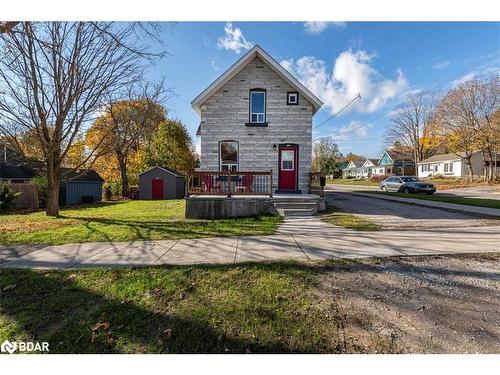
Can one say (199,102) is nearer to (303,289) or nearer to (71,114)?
(71,114)

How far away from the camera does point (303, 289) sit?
3.46 metres

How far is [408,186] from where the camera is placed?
22.1 meters

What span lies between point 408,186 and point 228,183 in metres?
19.3

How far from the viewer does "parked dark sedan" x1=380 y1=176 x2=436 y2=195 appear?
21.4 m

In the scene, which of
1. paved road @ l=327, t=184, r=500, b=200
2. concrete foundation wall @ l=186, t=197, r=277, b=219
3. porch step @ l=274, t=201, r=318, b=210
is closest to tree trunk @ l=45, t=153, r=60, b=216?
concrete foundation wall @ l=186, t=197, r=277, b=219

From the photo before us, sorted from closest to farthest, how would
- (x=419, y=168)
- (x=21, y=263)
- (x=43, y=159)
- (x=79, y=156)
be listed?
(x=21, y=263), (x=43, y=159), (x=79, y=156), (x=419, y=168)

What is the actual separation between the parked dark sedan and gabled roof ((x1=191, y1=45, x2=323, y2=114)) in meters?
14.9

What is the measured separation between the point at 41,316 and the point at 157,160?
29.3 metres

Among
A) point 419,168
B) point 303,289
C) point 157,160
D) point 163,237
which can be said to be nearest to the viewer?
point 303,289

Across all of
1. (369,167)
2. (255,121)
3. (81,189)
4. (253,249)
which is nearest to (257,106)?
(255,121)

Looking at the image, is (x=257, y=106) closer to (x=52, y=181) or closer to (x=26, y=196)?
(x=52, y=181)

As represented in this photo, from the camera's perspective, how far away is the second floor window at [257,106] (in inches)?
492

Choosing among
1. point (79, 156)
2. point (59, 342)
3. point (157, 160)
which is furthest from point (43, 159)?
point (157, 160)

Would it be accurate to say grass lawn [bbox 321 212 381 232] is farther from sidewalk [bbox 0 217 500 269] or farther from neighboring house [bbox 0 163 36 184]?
neighboring house [bbox 0 163 36 184]
